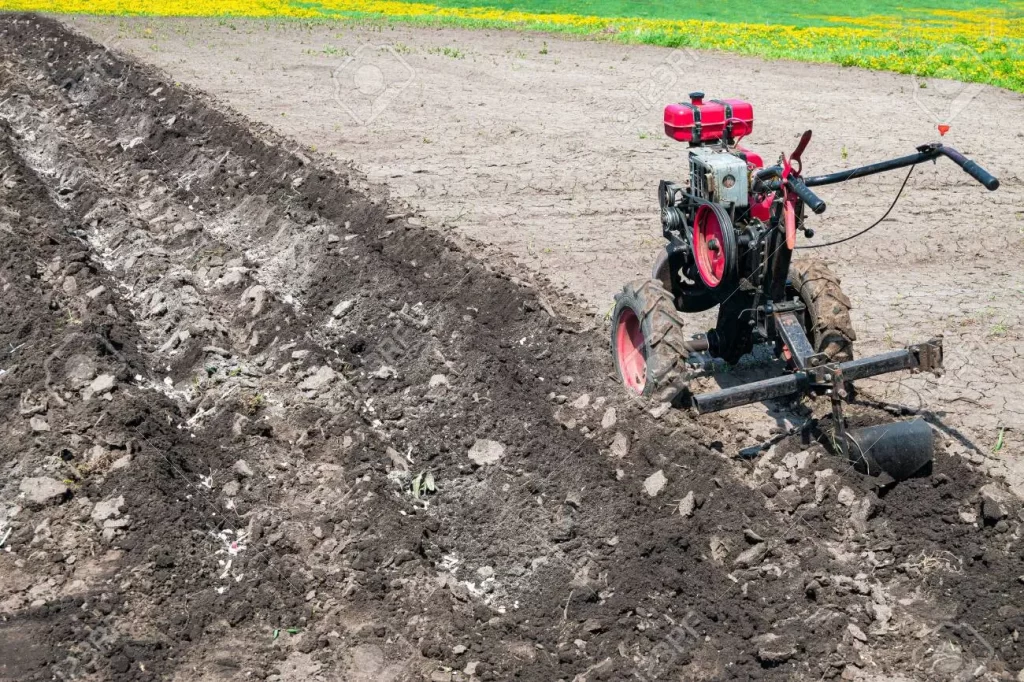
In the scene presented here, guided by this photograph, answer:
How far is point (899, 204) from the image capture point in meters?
11.1

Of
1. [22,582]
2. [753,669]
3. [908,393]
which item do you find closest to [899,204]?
[908,393]

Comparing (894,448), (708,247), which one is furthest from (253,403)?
(894,448)

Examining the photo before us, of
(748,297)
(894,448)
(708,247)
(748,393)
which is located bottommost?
(894,448)

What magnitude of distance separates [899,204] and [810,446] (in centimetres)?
621

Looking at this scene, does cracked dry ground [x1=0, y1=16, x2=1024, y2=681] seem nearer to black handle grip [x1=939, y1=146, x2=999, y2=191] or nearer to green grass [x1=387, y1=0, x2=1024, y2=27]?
black handle grip [x1=939, y1=146, x2=999, y2=191]

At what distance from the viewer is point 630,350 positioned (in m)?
6.91

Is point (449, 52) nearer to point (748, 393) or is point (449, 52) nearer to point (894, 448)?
point (748, 393)

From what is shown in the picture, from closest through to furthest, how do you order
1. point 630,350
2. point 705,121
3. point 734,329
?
point 734,329, point 705,121, point 630,350

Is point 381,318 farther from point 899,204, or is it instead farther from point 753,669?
point 899,204

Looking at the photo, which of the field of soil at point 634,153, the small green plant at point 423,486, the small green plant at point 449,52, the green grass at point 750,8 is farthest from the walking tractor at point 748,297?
the green grass at point 750,8

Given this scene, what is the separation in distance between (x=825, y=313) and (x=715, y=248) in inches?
30.6

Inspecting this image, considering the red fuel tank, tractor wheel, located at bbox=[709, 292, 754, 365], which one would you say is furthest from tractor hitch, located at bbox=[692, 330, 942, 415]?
the red fuel tank

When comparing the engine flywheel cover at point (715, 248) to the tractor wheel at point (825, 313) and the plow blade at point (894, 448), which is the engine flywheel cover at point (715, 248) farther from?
the plow blade at point (894, 448)

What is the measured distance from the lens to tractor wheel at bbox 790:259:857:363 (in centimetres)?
603
